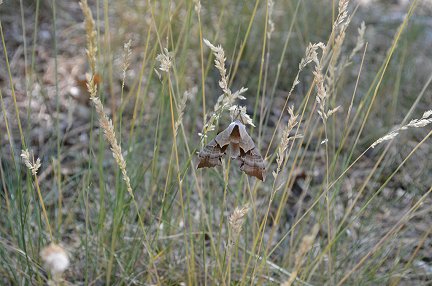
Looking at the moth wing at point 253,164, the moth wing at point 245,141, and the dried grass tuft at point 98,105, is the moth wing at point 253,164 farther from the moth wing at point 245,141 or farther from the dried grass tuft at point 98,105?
the dried grass tuft at point 98,105

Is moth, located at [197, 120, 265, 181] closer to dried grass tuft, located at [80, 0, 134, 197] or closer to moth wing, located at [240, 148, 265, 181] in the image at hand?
moth wing, located at [240, 148, 265, 181]

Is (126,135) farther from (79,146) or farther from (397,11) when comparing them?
(397,11)

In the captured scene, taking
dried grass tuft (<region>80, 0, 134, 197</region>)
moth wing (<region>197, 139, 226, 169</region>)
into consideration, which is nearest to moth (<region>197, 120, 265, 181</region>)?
moth wing (<region>197, 139, 226, 169</region>)

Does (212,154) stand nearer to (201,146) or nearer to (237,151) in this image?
(237,151)

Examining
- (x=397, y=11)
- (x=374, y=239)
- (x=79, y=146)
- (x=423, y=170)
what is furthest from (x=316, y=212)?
(x=397, y=11)

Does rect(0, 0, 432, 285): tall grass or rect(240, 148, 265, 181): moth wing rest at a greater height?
rect(240, 148, 265, 181): moth wing

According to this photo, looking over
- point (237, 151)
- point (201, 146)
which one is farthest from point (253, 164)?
point (201, 146)
